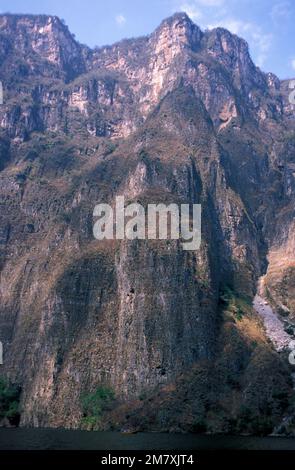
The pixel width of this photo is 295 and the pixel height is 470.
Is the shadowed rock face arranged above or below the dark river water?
above

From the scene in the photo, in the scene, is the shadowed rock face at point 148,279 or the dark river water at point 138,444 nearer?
the dark river water at point 138,444

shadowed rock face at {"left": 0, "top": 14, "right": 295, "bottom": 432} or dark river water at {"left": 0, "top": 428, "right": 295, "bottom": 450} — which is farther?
shadowed rock face at {"left": 0, "top": 14, "right": 295, "bottom": 432}

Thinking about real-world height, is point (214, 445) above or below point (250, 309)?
below

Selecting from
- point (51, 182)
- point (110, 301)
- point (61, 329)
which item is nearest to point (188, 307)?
point (110, 301)

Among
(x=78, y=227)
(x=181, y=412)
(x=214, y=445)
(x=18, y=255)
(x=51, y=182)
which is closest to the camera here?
(x=214, y=445)

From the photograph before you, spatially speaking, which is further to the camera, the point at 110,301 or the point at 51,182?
the point at 51,182

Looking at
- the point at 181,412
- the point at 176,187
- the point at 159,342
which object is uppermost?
the point at 176,187

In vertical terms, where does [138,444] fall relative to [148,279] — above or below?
below

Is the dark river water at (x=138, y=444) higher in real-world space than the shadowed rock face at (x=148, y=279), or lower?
lower
